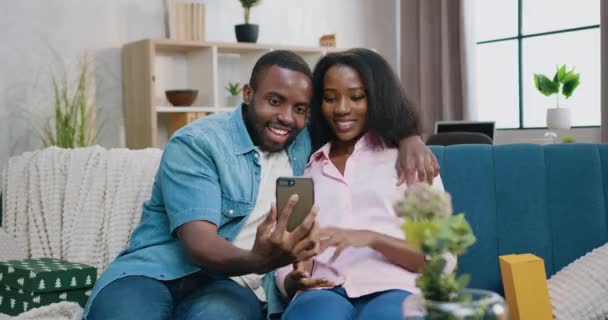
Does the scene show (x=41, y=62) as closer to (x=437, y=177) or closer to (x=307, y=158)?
(x=307, y=158)

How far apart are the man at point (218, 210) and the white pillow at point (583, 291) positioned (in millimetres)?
418

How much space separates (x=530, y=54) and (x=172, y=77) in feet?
8.29

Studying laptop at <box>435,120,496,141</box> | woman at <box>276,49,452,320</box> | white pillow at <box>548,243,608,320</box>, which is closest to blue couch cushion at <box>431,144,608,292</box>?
white pillow at <box>548,243,608,320</box>

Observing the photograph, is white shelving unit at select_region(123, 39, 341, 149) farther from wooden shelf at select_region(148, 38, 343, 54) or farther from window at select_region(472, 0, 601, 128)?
window at select_region(472, 0, 601, 128)

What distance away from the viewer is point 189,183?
163cm

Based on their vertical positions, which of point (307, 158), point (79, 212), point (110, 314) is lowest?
point (110, 314)

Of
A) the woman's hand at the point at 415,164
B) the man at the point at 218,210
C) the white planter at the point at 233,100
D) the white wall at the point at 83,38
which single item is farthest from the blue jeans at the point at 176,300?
the white planter at the point at 233,100

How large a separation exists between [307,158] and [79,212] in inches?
29.1

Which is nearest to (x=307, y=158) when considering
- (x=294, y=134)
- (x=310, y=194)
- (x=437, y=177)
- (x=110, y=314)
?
(x=294, y=134)

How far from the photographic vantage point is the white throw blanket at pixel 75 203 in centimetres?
213

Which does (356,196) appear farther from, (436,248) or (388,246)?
(436,248)

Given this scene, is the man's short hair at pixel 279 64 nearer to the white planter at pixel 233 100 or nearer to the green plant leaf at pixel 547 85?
the white planter at pixel 233 100

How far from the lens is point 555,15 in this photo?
509 cm

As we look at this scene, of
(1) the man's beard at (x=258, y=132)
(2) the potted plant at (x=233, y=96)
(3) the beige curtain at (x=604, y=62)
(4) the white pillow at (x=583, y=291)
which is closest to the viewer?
(4) the white pillow at (x=583, y=291)
